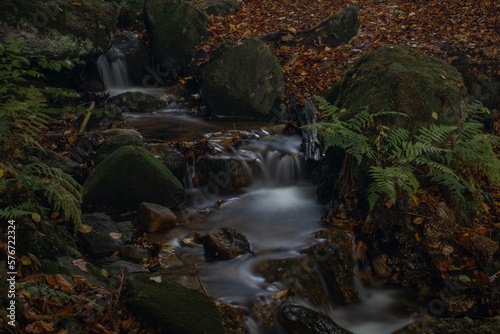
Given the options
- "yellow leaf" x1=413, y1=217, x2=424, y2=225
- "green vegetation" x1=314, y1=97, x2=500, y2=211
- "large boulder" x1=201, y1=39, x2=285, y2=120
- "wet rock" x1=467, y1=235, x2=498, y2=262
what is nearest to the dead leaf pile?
"large boulder" x1=201, y1=39, x2=285, y2=120

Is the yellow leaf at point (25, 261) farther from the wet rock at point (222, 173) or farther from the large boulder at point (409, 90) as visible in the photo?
the large boulder at point (409, 90)

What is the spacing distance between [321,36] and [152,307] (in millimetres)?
9315

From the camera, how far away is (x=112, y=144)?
287 inches

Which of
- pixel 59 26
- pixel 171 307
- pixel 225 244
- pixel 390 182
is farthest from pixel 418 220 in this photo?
pixel 59 26

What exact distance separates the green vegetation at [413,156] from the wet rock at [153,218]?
2253mm

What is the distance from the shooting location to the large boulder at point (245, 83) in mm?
10016

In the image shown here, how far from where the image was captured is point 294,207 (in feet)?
23.3

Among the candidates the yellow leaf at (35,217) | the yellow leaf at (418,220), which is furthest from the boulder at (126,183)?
the yellow leaf at (418,220)

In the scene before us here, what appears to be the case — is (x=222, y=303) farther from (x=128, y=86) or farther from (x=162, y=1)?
(x=162, y=1)

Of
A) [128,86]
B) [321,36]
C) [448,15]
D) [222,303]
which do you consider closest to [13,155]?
[222,303]

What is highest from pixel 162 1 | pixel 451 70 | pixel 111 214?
pixel 162 1

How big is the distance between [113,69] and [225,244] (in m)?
7.61

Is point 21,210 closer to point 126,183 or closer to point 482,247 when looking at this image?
point 126,183

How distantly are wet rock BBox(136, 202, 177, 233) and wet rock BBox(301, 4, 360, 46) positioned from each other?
692cm
